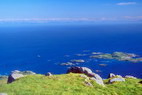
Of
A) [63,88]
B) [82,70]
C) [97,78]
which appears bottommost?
[97,78]

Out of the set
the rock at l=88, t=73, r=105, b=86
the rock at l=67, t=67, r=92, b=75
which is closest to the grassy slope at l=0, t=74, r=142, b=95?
the rock at l=88, t=73, r=105, b=86

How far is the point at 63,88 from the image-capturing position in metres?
28.2

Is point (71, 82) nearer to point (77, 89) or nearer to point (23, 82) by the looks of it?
point (77, 89)

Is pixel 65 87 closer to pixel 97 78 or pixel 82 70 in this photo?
pixel 97 78

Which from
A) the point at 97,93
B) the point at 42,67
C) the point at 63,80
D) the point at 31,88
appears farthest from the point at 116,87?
the point at 42,67

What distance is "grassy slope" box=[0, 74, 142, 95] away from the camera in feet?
87.6

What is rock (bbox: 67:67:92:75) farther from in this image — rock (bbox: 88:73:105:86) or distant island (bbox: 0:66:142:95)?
distant island (bbox: 0:66:142:95)

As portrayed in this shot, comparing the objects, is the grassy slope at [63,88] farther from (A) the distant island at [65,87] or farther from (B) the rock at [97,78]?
(B) the rock at [97,78]

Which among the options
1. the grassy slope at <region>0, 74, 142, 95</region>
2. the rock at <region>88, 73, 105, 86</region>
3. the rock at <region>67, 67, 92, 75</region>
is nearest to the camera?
the grassy slope at <region>0, 74, 142, 95</region>

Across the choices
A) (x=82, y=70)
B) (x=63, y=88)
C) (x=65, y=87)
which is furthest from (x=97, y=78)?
(x=63, y=88)

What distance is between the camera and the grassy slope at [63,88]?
26.7 metres

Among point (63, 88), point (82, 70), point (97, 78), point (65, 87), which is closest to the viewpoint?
point (63, 88)

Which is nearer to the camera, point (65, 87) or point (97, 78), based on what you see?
point (65, 87)

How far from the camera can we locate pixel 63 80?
31734 mm
